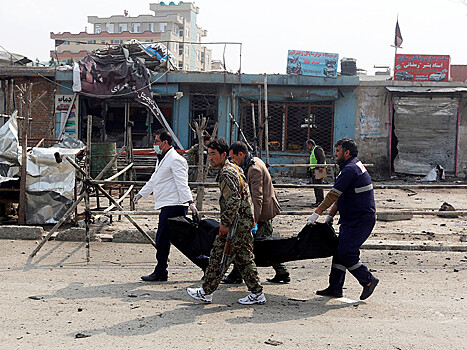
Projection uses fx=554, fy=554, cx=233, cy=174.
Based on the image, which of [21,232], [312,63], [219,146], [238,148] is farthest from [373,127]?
[219,146]

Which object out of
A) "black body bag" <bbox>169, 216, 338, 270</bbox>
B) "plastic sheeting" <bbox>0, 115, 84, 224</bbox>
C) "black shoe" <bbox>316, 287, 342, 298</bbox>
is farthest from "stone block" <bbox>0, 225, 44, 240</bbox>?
"black shoe" <bbox>316, 287, 342, 298</bbox>

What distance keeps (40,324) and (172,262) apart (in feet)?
9.38

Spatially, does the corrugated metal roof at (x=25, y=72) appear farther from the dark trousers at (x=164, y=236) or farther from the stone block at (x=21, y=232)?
the dark trousers at (x=164, y=236)

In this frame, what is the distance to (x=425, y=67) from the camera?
19.2 meters

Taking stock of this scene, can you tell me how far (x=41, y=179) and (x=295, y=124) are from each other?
11.9 metres

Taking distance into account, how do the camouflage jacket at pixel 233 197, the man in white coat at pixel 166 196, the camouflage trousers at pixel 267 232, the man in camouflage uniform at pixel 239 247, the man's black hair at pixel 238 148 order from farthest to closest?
the man in white coat at pixel 166 196
the camouflage trousers at pixel 267 232
the man's black hair at pixel 238 148
the man in camouflage uniform at pixel 239 247
the camouflage jacket at pixel 233 197

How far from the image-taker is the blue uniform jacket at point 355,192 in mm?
5141

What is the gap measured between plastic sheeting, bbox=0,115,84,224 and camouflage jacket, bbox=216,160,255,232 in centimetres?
522

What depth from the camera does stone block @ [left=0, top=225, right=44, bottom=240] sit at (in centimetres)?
847

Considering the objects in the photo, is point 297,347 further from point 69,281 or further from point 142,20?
point 142,20

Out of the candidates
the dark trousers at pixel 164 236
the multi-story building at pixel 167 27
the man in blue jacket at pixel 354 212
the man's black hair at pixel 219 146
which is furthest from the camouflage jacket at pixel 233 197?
the multi-story building at pixel 167 27

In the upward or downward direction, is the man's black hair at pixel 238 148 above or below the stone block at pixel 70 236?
above

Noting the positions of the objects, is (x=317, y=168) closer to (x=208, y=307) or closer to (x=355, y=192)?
(x=355, y=192)

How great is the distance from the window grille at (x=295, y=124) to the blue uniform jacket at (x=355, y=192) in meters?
14.3
